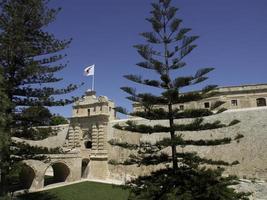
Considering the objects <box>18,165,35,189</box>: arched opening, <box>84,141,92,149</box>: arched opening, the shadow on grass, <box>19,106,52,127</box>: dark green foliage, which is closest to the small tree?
<box>19,106,52,127</box>: dark green foliage

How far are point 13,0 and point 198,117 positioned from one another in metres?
8.70

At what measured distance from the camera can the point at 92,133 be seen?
2195 cm

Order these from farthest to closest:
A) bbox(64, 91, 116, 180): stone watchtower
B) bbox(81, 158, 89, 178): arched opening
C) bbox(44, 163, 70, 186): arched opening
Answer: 1. bbox(81, 158, 89, 178): arched opening
2. bbox(64, 91, 116, 180): stone watchtower
3. bbox(44, 163, 70, 186): arched opening

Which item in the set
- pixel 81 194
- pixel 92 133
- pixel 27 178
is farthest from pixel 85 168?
pixel 81 194

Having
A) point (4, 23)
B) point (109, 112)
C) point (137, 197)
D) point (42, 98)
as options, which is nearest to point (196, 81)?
point (137, 197)

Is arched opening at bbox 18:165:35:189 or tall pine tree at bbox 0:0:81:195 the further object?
arched opening at bbox 18:165:35:189

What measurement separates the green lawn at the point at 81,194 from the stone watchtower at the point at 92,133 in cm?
370

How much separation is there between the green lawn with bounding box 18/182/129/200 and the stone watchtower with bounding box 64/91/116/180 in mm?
3703

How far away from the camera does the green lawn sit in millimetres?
14180

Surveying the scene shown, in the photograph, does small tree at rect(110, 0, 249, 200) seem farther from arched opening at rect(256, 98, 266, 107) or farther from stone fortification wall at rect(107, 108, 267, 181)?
arched opening at rect(256, 98, 266, 107)

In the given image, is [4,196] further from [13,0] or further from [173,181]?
[13,0]

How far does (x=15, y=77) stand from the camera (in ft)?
35.6

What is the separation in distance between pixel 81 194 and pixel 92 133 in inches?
289

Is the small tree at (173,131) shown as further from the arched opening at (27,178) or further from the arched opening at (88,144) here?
the arched opening at (88,144)
